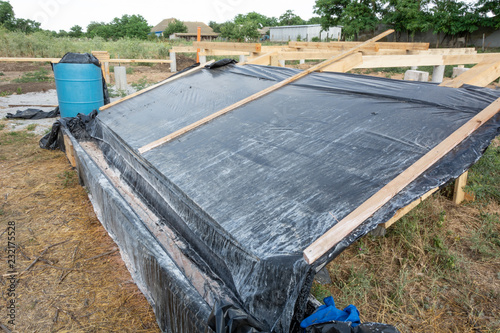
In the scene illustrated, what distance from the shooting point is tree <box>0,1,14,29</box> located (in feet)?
108

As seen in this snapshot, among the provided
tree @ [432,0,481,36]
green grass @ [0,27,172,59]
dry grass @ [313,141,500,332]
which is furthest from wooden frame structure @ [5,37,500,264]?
tree @ [432,0,481,36]

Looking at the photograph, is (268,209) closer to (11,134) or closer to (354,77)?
(354,77)

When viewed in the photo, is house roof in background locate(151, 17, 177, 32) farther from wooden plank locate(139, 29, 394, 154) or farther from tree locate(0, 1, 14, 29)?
wooden plank locate(139, 29, 394, 154)

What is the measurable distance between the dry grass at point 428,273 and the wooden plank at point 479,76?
135cm

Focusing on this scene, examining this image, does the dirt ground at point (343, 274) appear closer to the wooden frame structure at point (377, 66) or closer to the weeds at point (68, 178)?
the weeds at point (68, 178)

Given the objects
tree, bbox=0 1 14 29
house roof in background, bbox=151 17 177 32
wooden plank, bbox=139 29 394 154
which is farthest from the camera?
house roof in background, bbox=151 17 177 32

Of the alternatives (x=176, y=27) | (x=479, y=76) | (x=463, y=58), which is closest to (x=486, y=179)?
(x=479, y=76)

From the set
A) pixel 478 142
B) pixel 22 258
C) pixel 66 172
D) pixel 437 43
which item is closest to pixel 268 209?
pixel 478 142

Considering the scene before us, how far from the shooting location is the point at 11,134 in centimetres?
670

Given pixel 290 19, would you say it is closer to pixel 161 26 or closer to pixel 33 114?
pixel 161 26

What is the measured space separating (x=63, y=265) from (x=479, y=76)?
4.29 metres

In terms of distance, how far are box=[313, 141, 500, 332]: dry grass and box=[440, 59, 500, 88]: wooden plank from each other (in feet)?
4.44

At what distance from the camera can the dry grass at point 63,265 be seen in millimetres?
2506

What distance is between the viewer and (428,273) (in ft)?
9.53
